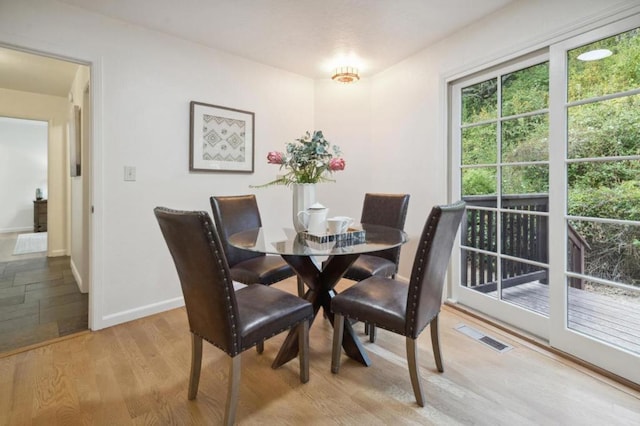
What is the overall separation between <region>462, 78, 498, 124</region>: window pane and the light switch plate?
2782 mm

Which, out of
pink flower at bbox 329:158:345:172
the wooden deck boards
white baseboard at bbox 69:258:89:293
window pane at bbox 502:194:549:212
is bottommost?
white baseboard at bbox 69:258:89:293

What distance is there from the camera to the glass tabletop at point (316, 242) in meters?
1.55

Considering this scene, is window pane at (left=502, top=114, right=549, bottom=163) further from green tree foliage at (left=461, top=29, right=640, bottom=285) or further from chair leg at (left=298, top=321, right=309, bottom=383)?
chair leg at (left=298, top=321, right=309, bottom=383)

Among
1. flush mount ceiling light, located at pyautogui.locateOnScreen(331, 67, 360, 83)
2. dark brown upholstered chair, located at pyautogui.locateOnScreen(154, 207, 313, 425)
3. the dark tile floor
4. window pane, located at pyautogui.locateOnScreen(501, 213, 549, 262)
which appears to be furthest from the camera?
flush mount ceiling light, located at pyautogui.locateOnScreen(331, 67, 360, 83)

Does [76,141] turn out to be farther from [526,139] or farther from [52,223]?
[526,139]

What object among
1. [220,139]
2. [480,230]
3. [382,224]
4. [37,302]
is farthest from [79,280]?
[480,230]

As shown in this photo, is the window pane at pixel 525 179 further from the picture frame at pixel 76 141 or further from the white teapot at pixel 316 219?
the picture frame at pixel 76 141

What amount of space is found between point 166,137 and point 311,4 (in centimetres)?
156

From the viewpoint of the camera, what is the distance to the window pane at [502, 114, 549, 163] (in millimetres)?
2049

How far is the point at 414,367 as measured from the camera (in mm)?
1442

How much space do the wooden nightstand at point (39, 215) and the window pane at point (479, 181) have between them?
324 inches

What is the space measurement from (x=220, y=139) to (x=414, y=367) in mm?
2467

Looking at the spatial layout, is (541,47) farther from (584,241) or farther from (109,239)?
(109,239)

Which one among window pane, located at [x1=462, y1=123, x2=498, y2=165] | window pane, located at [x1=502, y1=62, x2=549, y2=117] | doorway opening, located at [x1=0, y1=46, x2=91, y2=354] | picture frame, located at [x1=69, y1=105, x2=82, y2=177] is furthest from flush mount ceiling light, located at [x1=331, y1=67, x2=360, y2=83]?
picture frame, located at [x1=69, y1=105, x2=82, y2=177]
